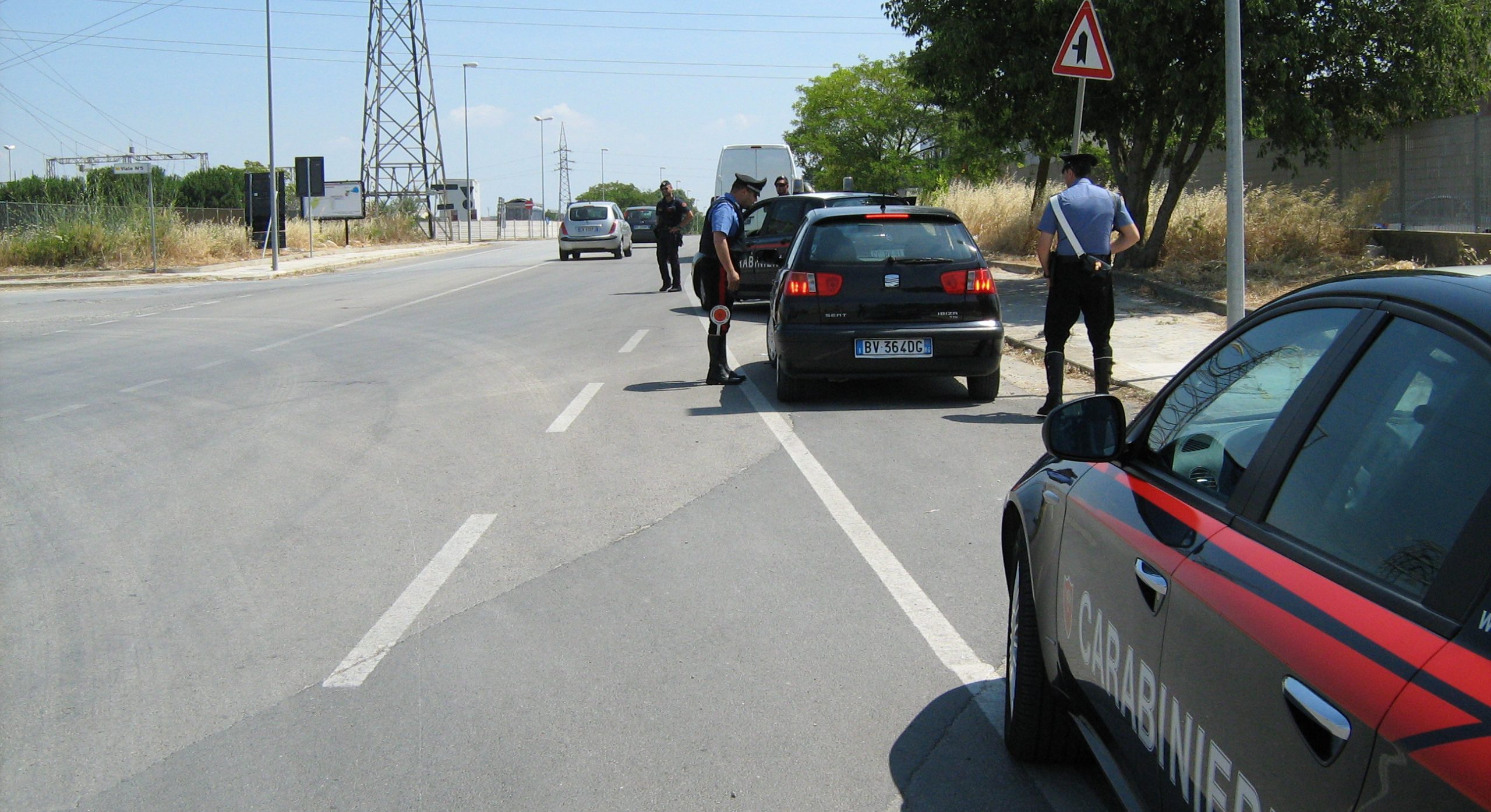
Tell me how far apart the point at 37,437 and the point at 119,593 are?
4.68 meters

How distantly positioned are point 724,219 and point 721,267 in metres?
0.53

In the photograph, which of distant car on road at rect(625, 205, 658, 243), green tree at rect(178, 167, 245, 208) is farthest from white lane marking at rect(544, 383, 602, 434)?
green tree at rect(178, 167, 245, 208)

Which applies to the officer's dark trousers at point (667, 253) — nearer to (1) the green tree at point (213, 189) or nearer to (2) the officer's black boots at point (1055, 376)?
(2) the officer's black boots at point (1055, 376)

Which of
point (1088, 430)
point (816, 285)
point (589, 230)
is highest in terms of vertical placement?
point (589, 230)

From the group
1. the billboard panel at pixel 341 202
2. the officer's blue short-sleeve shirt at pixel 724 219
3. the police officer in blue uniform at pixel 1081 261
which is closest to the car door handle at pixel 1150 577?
the police officer in blue uniform at pixel 1081 261

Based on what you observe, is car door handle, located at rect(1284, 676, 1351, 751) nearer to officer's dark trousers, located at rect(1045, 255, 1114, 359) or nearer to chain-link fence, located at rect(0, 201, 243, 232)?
officer's dark trousers, located at rect(1045, 255, 1114, 359)

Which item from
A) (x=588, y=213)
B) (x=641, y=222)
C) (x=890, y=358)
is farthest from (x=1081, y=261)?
(x=641, y=222)

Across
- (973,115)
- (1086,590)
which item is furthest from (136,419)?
(973,115)

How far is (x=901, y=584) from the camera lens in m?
5.47

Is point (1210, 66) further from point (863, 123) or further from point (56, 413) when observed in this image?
point (863, 123)

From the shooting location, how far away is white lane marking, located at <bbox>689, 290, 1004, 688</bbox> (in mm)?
4465

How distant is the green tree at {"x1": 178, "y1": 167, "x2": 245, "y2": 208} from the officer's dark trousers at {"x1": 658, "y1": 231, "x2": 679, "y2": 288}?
68269 millimetres

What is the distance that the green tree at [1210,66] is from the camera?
55.3 ft

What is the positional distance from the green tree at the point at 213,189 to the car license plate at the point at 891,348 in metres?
81.2
